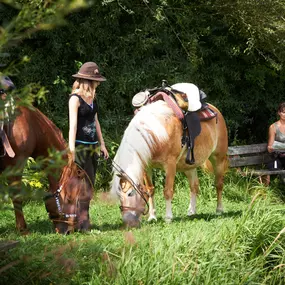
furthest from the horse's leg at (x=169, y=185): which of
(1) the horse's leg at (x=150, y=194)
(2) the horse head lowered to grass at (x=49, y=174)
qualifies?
(2) the horse head lowered to grass at (x=49, y=174)

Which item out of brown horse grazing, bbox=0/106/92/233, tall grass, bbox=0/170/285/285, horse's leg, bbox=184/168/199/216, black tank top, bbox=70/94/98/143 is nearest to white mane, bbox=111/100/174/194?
black tank top, bbox=70/94/98/143

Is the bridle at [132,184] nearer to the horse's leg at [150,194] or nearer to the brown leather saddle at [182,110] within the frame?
the horse's leg at [150,194]

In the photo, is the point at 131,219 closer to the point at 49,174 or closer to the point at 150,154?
the point at 150,154

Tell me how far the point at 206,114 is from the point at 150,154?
143 cm

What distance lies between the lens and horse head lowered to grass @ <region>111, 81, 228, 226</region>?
273 inches

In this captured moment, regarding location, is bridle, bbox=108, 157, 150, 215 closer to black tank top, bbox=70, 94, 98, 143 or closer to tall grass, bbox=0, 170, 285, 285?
tall grass, bbox=0, 170, 285, 285

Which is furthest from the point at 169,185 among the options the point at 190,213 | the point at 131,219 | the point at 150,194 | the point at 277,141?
the point at 277,141

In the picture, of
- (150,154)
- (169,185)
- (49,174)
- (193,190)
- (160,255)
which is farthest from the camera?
(193,190)

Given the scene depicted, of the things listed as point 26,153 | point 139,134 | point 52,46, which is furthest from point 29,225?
point 52,46

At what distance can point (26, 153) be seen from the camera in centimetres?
651

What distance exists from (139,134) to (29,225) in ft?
5.40

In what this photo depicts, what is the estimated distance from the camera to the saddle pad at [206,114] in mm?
8240

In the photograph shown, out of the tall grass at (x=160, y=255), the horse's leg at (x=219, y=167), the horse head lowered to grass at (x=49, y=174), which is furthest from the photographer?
the horse's leg at (x=219, y=167)

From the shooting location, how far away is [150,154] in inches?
283
